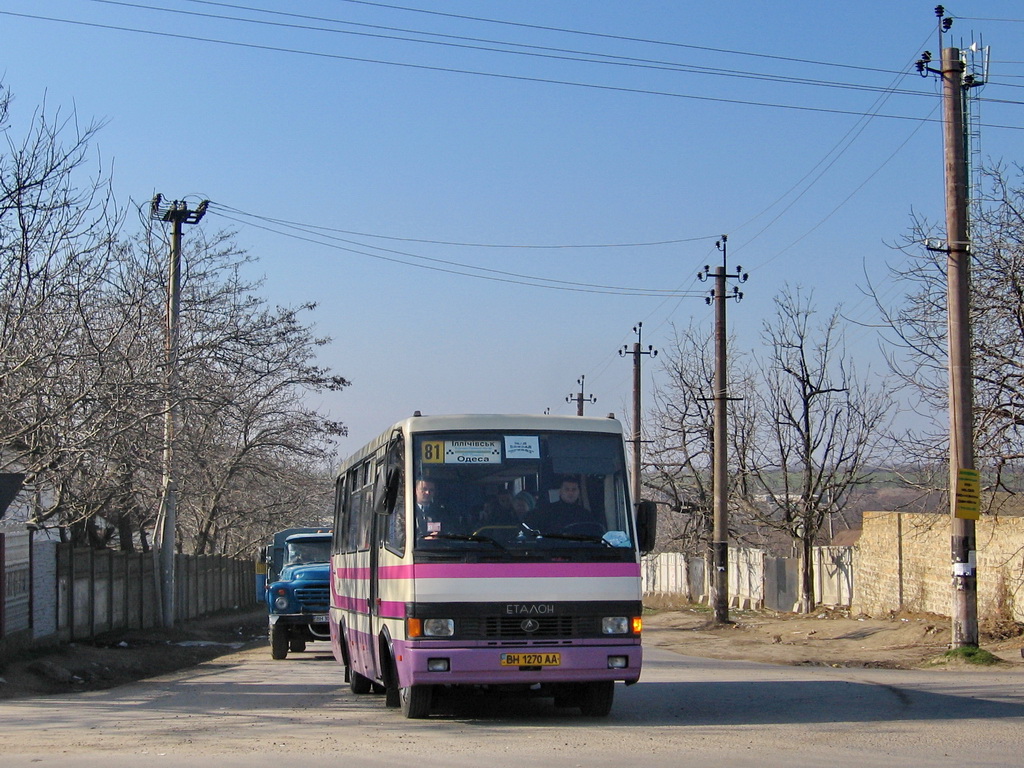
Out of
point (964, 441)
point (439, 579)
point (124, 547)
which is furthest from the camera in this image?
point (124, 547)

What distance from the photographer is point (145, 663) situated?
23891 mm

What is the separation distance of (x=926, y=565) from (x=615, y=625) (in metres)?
17.5

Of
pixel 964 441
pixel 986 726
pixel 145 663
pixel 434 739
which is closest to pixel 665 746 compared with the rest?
pixel 434 739

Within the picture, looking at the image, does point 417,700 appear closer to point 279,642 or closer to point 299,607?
point 299,607

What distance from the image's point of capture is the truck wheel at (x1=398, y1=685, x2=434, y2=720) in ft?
37.4

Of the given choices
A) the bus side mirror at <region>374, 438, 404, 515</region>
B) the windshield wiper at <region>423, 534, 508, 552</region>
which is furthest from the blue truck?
the windshield wiper at <region>423, 534, 508, 552</region>

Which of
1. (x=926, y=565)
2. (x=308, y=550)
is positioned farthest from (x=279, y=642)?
(x=926, y=565)

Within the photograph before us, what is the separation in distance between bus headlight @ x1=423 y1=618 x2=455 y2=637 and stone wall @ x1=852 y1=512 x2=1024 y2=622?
1461cm

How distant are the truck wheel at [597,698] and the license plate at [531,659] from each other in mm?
1008

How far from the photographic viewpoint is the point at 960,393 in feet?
61.7

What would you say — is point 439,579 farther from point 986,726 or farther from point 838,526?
point 838,526

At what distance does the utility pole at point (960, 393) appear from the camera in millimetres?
18688

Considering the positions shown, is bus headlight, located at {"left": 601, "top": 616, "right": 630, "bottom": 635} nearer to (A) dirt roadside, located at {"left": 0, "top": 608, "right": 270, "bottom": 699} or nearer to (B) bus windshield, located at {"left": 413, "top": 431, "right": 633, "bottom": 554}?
(B) bus windshield, located at {"left": 413, "top": 431, "right": 633, "bottom": 554}

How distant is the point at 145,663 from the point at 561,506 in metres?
15.3
